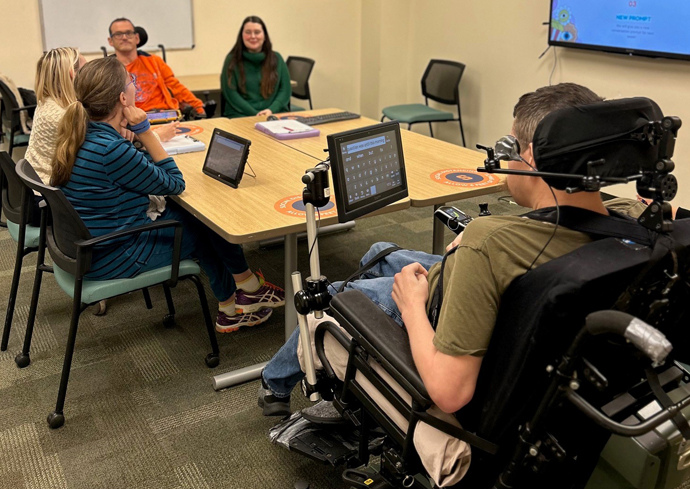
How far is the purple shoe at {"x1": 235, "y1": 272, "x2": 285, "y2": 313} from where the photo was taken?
2.65 m

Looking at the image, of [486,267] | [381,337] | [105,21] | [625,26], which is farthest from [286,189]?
[105,21]

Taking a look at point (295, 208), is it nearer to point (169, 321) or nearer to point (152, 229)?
point (152, 229)

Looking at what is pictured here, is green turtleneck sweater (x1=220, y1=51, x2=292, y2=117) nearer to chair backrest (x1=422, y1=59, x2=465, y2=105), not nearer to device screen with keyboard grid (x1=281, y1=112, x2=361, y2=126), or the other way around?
device screen with keyboard grid (x1=281, y1=112, x2=361, y2=126)

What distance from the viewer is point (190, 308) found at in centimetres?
285

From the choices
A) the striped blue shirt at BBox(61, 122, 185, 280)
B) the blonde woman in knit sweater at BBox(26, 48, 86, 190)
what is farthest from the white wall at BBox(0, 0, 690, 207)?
the striped blue shirt at BBox(61, 122, 185, 280)

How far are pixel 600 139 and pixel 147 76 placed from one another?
3409 millimetres

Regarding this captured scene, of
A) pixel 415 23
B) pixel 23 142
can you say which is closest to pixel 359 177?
pixel 23 142

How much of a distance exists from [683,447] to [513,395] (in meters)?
0.29

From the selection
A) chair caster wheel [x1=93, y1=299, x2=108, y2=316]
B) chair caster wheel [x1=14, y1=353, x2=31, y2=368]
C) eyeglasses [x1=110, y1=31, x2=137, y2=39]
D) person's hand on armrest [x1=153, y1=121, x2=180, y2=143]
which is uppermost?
eyeglasses [x1=110, y1=31, x2=137, y2=39]

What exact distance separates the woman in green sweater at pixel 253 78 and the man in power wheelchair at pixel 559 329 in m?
3.13

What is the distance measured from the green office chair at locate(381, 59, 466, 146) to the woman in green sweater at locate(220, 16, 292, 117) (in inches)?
40.2

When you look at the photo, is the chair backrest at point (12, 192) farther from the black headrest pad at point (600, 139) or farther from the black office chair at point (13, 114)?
the black headrest pad at point (600, 139)

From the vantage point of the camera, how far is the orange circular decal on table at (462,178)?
2.38 meters

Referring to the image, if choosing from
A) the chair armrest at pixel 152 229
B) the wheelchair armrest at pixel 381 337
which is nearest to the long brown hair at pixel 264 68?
the chair armrest at pixel 152 229
